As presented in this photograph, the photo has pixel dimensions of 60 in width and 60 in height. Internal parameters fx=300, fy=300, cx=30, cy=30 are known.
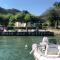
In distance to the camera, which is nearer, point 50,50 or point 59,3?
point 50,50

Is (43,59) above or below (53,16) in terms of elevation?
below

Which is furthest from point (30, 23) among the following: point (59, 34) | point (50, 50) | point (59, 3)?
point (50, 50)

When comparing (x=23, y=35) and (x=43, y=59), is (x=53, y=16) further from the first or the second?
(x=43, y=59)

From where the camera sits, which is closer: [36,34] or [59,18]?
[36,34]

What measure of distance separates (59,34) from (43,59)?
85125mm

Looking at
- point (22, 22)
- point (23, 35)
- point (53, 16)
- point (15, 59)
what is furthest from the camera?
point (22, 22)

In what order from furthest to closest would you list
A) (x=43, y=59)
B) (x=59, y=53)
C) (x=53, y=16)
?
(x=53, y=16) → (x=59, y=53) → (x=43, y=59)

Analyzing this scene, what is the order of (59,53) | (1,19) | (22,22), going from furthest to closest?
(1,19) < (22,22) < (59,53)

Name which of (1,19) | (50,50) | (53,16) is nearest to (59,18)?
(53,16)

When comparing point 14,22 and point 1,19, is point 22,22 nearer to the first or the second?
point 14,22

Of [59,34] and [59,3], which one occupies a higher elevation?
[59,3]

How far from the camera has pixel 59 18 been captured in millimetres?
138375

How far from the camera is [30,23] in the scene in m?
141

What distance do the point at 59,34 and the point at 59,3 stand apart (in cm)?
3864
